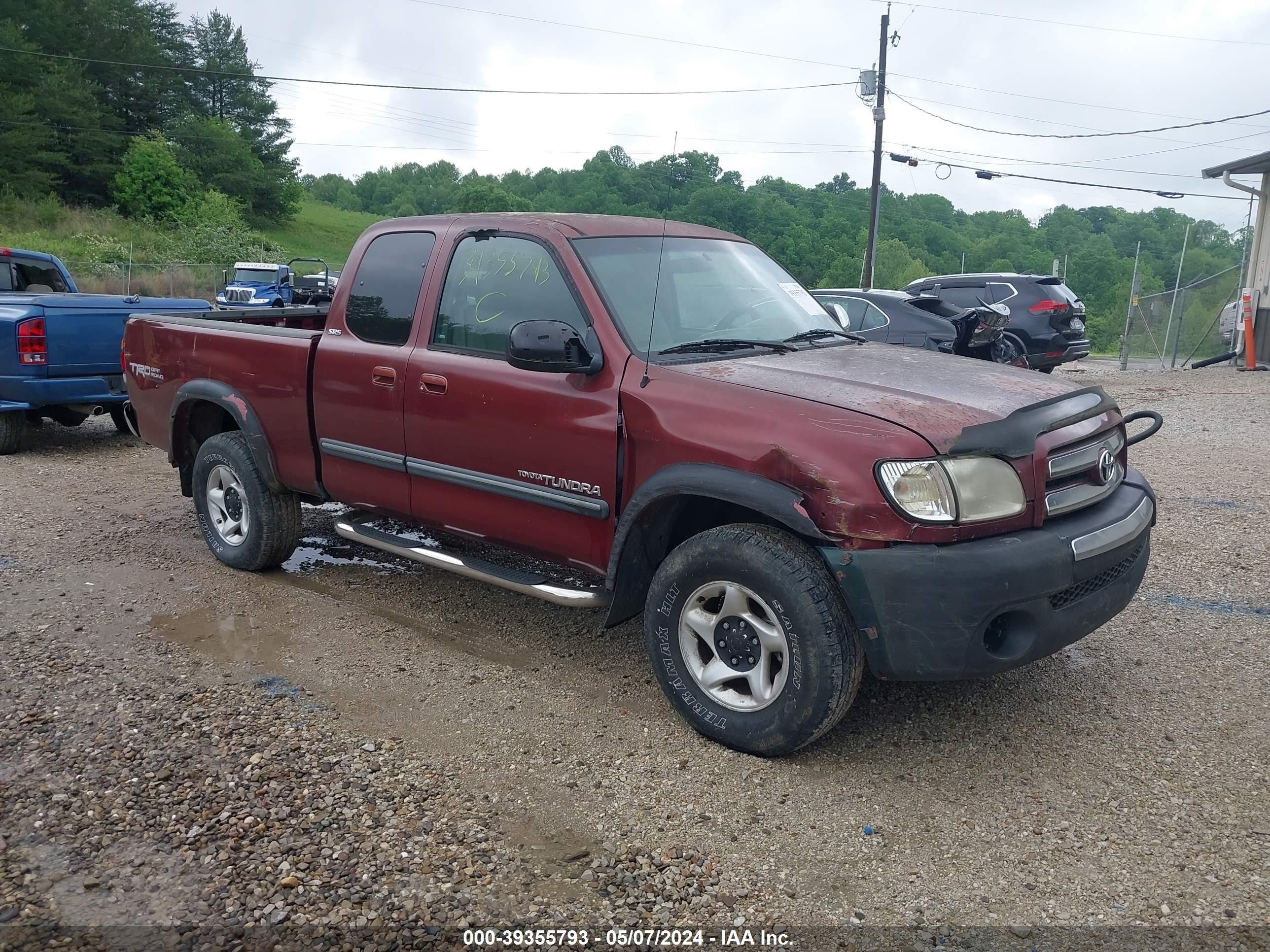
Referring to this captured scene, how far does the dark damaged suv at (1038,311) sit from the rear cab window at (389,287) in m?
10.5

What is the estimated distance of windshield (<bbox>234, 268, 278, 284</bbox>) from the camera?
1019 inches

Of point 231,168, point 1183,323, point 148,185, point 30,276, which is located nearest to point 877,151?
point 1183,323

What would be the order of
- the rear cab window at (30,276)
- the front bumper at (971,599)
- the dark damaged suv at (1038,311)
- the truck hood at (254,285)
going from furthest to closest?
1. the truck hood at (254,285)
2. the dark damaged suv at (1038,311)
3. the rear cab window at (30,276)
4. the front bumper at (971,599)

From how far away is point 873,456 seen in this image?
3.12m

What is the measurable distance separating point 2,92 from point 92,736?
61.5 metres

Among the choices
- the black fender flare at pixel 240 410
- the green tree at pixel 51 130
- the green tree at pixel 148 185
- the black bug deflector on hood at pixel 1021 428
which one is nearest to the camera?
the black bug deflector on hood at pixel 1021 428

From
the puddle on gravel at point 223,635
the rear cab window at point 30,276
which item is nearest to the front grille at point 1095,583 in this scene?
the puddle on gravel at point 223,635

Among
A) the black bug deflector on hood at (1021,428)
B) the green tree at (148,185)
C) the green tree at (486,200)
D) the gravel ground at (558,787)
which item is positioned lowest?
the gravel ground at (558,787)

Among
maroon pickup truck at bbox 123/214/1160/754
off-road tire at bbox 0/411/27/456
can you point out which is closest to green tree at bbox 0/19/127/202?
off-road tire at bbox 0/411/27/456

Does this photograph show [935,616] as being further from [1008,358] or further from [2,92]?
[2,92]

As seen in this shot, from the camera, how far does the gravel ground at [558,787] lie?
8.80 ft

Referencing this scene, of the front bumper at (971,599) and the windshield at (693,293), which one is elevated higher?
the windshield at (693,293)

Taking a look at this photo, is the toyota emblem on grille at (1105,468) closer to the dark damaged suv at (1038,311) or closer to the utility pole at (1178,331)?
the dark damaged suv at (1038,311)

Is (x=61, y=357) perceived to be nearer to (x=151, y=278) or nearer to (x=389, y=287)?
(x=389, y=287)
